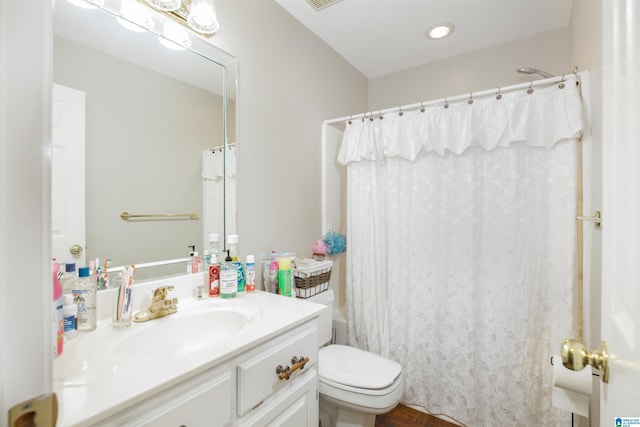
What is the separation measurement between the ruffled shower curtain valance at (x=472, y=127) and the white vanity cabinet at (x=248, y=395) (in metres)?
1.27

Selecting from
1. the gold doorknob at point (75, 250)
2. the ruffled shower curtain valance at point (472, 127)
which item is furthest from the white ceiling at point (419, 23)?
the gold doorknob at point (75, 250)

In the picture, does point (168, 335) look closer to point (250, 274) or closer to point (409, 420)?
point (250, 274)

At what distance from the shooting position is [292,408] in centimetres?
101

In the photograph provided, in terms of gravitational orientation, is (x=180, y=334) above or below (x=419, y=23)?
below

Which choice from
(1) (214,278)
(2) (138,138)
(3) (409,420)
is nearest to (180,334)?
(1) (214,278)

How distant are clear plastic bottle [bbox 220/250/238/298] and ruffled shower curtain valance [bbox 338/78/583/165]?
117 centimetres

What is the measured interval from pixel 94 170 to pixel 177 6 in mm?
738

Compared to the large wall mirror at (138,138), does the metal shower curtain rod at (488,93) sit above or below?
above

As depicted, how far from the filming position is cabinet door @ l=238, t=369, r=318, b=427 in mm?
884

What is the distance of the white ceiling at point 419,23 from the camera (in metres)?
1.75

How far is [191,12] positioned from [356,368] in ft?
5.99

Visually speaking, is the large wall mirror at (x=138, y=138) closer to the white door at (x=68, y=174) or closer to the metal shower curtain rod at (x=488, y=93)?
the white door at (x=68, y=174)

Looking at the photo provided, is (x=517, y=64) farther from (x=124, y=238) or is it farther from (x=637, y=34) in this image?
(x=124, y=238)

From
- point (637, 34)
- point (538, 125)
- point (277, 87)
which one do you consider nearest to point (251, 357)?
point (637, 34)
